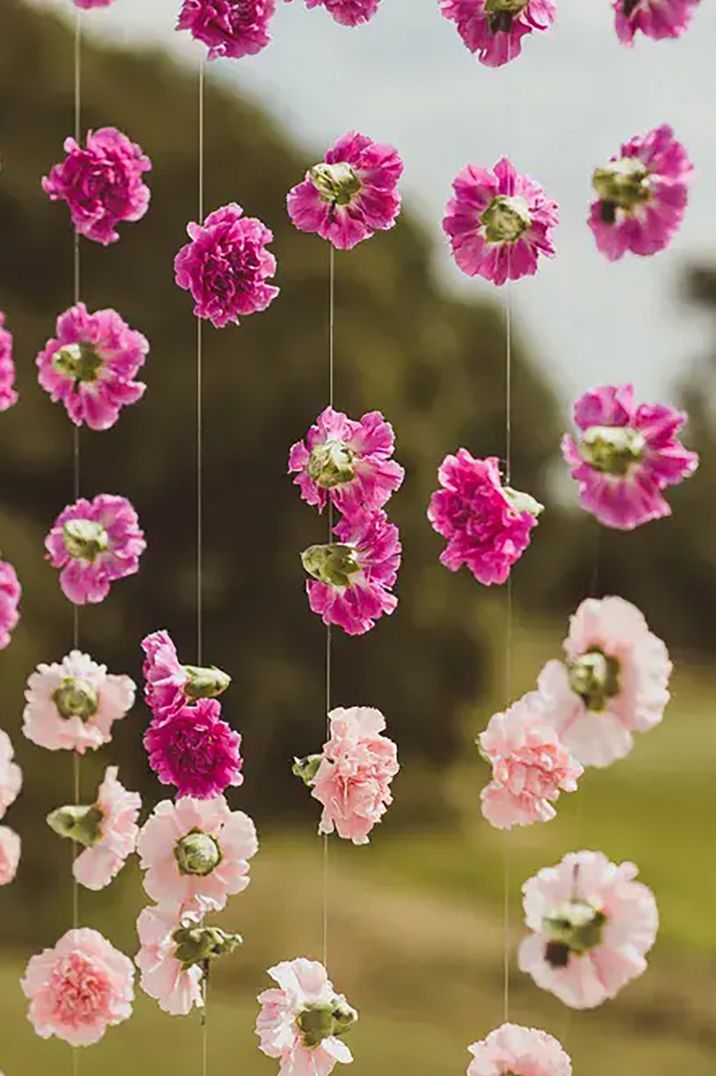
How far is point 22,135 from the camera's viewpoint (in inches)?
93.4

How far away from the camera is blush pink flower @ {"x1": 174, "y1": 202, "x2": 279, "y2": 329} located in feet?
5.24

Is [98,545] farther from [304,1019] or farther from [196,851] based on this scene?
[304,1019]

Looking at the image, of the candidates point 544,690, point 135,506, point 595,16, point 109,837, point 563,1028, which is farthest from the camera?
point 135,506

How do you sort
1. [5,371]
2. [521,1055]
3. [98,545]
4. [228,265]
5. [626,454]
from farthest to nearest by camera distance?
[5,371]
[98,545]
[228,265]
[521,1055]
[626,454]

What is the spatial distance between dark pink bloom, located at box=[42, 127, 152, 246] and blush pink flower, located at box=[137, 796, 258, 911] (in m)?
0.62

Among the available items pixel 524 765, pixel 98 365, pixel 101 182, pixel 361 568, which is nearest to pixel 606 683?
pixel 524 765

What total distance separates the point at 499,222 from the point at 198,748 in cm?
59

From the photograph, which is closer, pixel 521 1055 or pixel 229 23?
pixel 521 1055

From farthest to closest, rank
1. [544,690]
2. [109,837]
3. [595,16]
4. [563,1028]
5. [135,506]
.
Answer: [135,506] → [563,1028] → [595,16] → [109,837] → [544,690]

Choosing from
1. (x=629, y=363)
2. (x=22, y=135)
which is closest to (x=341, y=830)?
(x=629, y=363)

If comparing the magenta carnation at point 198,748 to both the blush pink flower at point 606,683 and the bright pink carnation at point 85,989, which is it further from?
the blush pink flower at point 606,683

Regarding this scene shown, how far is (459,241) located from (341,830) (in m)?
0.56

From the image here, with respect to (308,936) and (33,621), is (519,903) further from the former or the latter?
(33,621)

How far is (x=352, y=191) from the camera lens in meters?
1.54
